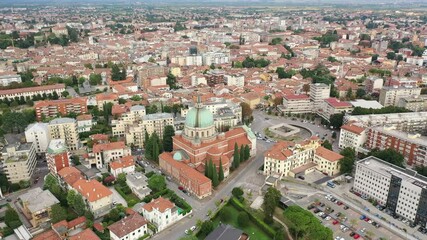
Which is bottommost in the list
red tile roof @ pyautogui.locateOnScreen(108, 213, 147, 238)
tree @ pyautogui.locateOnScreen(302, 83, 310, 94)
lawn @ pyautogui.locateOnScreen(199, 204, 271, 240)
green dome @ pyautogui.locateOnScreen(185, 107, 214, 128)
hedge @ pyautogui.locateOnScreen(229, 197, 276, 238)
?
lawn @ pyautogui.locateOnScreen(199, 204, 271, 240)

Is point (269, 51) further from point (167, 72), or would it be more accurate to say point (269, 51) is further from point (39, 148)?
point (39, 148)

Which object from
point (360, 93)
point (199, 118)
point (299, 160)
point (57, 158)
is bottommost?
point (299, 160)

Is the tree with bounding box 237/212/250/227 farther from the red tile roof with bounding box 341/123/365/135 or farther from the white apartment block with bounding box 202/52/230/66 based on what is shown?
the white apartment block with bounding box 202/52/230/66

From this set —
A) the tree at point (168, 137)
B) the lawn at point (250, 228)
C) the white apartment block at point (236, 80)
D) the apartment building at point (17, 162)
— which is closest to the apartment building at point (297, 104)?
the white apartment block at point (236, 80)

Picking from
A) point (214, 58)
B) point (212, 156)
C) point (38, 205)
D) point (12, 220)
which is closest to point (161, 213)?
point (212, 156)

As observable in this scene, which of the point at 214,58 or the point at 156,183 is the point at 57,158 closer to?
the point at 156,183

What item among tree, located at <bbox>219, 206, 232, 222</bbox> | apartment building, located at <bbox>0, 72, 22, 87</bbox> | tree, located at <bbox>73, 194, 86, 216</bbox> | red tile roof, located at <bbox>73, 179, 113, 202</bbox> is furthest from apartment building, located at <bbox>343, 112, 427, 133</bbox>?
apartment building, located at <bbox>0, 72, 22, 87</bbox>
